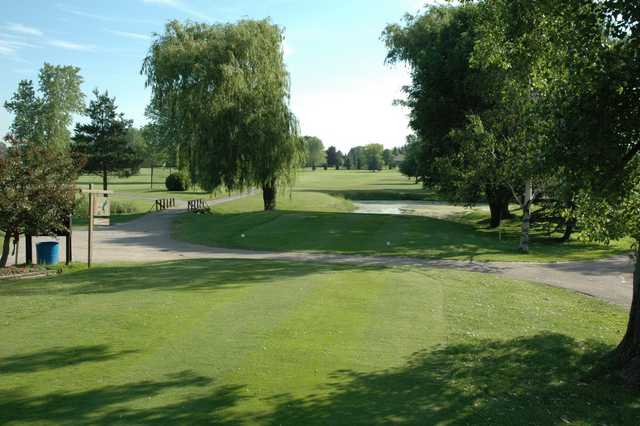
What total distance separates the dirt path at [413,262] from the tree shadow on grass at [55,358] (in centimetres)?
1379

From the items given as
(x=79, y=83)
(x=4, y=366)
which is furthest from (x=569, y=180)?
(x=79, y=83)

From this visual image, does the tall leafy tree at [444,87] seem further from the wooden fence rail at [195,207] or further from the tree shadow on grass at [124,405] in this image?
the tree shadow on grass at [124,405]

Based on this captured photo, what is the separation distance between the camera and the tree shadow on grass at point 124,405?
6.60 meters

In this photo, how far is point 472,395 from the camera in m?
7.94

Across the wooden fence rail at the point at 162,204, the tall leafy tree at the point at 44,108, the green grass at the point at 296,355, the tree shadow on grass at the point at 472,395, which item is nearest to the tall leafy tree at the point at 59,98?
the tall leafy tree at the point at 44,108

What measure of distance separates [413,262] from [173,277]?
10.8 metres

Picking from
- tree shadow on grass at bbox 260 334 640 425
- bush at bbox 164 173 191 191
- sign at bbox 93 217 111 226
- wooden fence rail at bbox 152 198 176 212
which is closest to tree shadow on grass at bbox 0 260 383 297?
sign at bbox 93 217 111 226

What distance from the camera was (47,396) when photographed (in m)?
7.24

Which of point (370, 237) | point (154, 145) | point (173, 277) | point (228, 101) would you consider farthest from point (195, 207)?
point (154, 145)

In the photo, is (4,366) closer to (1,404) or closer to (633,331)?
(1,404)

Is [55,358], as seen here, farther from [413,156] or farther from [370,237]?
[413,156]

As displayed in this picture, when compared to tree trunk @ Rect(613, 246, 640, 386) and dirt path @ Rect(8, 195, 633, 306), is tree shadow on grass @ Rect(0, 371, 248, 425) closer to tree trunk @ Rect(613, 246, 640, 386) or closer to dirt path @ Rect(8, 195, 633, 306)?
tree trunk @ Rect(613, 246, 640, 386)

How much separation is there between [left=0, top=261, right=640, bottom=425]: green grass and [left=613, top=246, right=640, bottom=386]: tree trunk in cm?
47

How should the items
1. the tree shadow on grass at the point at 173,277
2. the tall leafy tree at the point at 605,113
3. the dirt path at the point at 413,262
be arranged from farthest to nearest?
the dirt path at the point at 413,262, the tree shadow on grass at the point at 173,277, the tall leafy tree at the point at 605,113
